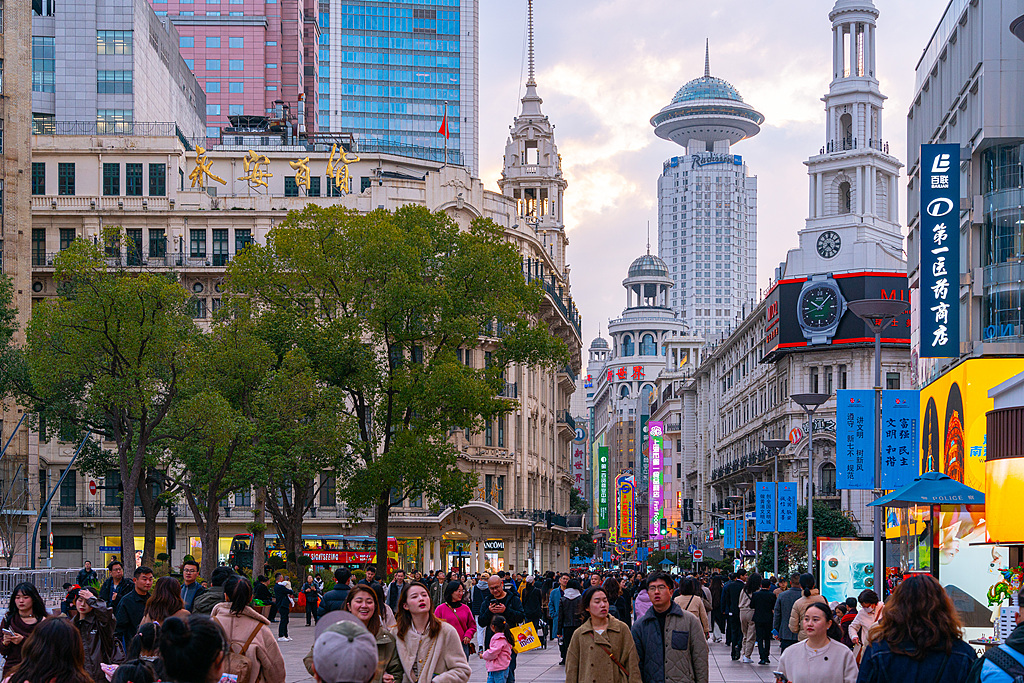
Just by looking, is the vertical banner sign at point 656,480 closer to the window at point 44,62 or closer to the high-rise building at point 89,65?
the high-rise building at point 89,65

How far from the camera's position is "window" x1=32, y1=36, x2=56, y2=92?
260 feet

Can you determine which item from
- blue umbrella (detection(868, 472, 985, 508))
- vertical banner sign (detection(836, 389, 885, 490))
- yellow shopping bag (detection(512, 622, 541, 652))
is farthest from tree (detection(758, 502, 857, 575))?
yellow shopping bag (detection(512, 622, 541, 652))

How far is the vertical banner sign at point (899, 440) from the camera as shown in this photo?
33.7 metres

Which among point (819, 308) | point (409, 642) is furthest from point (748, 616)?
point (819, 308)

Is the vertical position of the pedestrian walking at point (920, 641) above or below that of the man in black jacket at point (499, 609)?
above

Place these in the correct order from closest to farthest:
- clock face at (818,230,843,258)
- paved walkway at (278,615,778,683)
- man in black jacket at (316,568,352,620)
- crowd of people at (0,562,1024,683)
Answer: crowd of people at (0,562,1024,683), man in black jacket at (316,568,352,620), paved walkway at (278,615,778,683), clock face at (818,230,843,258)

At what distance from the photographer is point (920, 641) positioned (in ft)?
24.5

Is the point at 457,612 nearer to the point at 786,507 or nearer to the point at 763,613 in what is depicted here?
the point at 763,613

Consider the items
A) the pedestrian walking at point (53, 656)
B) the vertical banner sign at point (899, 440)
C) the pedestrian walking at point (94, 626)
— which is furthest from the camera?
the vertical banner sign at point (899, 440)

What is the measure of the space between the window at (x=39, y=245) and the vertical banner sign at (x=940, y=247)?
157 feet

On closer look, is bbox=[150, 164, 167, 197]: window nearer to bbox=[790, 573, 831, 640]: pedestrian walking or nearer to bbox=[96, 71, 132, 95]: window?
bbox=[96, 71, 132, 95]: window

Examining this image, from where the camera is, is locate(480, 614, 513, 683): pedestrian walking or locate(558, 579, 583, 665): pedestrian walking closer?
locate(480, 614, 513, 683): pedestrian walking

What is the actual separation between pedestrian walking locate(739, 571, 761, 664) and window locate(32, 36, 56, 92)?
63.0 meters

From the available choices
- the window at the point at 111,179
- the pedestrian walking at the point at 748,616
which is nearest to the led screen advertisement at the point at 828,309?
the window at the point at 111,179
